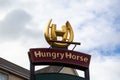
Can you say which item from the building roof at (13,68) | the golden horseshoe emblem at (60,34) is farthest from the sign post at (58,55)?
the building roof at (13,68)

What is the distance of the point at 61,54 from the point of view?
29.9 meters

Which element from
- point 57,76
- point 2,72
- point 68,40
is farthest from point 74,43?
point 2,72

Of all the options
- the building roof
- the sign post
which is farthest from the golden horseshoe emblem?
the building roof

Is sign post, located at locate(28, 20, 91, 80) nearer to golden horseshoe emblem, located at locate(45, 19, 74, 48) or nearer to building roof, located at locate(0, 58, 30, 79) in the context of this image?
golden horseshoe emblem, located at locate(45, 19, 74, 48)

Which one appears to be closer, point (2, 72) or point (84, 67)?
point (84, 67)

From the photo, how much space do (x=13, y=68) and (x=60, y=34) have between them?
46.3ft

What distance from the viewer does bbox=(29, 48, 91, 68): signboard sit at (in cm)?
2927

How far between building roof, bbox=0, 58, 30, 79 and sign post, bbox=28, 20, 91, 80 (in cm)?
1255

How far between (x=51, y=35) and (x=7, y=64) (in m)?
14.6

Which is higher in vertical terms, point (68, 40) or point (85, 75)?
point (68, 40)

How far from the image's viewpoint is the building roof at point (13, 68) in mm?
42700

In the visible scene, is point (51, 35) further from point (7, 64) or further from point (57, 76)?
point (7, 64)

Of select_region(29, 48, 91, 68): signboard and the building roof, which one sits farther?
the building roof

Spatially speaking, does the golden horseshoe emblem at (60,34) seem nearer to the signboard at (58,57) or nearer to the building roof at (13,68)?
the signboard at (58,57)
